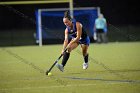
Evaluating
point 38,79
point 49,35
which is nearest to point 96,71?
point 38,79

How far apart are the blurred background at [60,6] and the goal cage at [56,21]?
10.5 inches

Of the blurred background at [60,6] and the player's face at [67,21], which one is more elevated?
the player's face at [67,21]

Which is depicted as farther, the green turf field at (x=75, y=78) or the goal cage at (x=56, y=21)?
the goal cage at (x=56, y=21)

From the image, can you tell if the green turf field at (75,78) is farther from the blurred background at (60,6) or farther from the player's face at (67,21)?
the blurred background at (60,6)

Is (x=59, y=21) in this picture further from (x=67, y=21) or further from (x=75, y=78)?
Answer: (x=75, y=78)

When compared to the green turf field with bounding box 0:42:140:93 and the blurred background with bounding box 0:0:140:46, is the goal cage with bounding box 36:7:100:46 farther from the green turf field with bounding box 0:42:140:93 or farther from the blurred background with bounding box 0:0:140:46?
the green turf field with bounding box 0:42:140:93

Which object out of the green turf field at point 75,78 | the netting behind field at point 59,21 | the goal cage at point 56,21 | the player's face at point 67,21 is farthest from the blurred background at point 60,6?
the player's face at point 67,21

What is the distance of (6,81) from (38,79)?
812 millimetres

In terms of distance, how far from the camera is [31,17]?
27.6 meters

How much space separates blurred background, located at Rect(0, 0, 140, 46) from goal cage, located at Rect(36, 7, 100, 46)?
0.88 feet

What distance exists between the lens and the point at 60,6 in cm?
2795

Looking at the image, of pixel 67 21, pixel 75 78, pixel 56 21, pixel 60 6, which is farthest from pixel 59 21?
pixel 75 78

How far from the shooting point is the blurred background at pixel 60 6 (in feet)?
90.1

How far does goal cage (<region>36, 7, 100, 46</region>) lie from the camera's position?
27.5 m
